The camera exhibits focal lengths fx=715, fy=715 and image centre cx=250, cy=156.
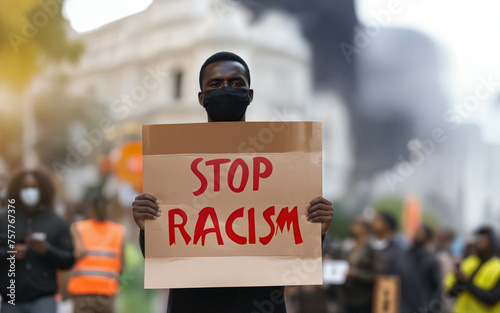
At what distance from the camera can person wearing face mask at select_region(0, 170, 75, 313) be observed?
17.2 feet

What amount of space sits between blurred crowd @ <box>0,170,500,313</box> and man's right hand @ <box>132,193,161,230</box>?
2.91 metres

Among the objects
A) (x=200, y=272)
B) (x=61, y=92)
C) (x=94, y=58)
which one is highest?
(x=94, y=58)

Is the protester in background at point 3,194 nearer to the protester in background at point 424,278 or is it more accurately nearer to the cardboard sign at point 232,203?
the cardboard sign at point 232,203

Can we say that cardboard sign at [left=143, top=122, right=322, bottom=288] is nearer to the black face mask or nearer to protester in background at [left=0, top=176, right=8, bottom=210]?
the black face mask

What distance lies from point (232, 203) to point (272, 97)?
60.2 ft

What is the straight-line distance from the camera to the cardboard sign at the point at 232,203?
2613mm

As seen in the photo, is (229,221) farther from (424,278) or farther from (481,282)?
(424,278)

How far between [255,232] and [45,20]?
12344 mm

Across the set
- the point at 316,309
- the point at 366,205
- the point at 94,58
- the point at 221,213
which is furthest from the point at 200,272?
the point at 366,205

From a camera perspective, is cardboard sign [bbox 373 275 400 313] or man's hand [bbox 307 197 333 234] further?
cardboard sign [bbox 373 275 400 313]

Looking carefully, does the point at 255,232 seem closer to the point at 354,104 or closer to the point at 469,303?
the point at 469,303

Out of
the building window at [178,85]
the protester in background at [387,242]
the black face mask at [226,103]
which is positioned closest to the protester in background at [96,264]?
the protester in background at [387,242]

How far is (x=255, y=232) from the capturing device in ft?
8.65

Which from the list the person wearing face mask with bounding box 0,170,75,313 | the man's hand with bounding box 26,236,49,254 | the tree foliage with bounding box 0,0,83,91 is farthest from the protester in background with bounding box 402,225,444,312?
the tree foliage with bounding box 0,0,83,91
